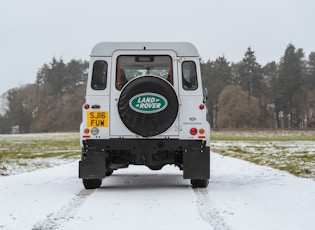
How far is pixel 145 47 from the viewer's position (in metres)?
10.1

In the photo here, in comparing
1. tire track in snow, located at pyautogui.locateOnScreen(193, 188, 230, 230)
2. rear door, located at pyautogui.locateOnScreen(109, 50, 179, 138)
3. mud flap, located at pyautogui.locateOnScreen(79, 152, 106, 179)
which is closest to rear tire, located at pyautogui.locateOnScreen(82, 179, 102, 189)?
mud flap, located at pyautogui.locateOnScreen(79, 152, 106, 179)

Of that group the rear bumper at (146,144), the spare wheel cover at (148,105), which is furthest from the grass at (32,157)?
the spare wheel cover at (148,105)

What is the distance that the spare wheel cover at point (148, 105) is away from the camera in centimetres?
951

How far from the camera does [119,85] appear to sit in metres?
9.99

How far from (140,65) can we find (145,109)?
1.08 m

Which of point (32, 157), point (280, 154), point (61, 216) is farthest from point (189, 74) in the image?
point (32, 157)

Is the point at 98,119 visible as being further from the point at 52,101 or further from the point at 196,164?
the point at 52,101

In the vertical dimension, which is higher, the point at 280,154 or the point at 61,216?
the point at 280,154

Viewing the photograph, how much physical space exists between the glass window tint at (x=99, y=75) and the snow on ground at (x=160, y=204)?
84.8 inches

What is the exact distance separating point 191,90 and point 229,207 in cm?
318

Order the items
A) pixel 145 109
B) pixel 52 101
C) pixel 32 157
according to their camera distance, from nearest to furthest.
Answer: pixel 145 109 < pixel 32 157 < pixel 52 101

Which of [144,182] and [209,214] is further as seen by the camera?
[144,182]

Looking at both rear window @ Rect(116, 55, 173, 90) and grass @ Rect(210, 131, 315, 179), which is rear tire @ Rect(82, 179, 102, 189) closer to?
rear window @ Rect(116, 55, 173, 90)

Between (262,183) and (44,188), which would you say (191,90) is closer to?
(262,183)
